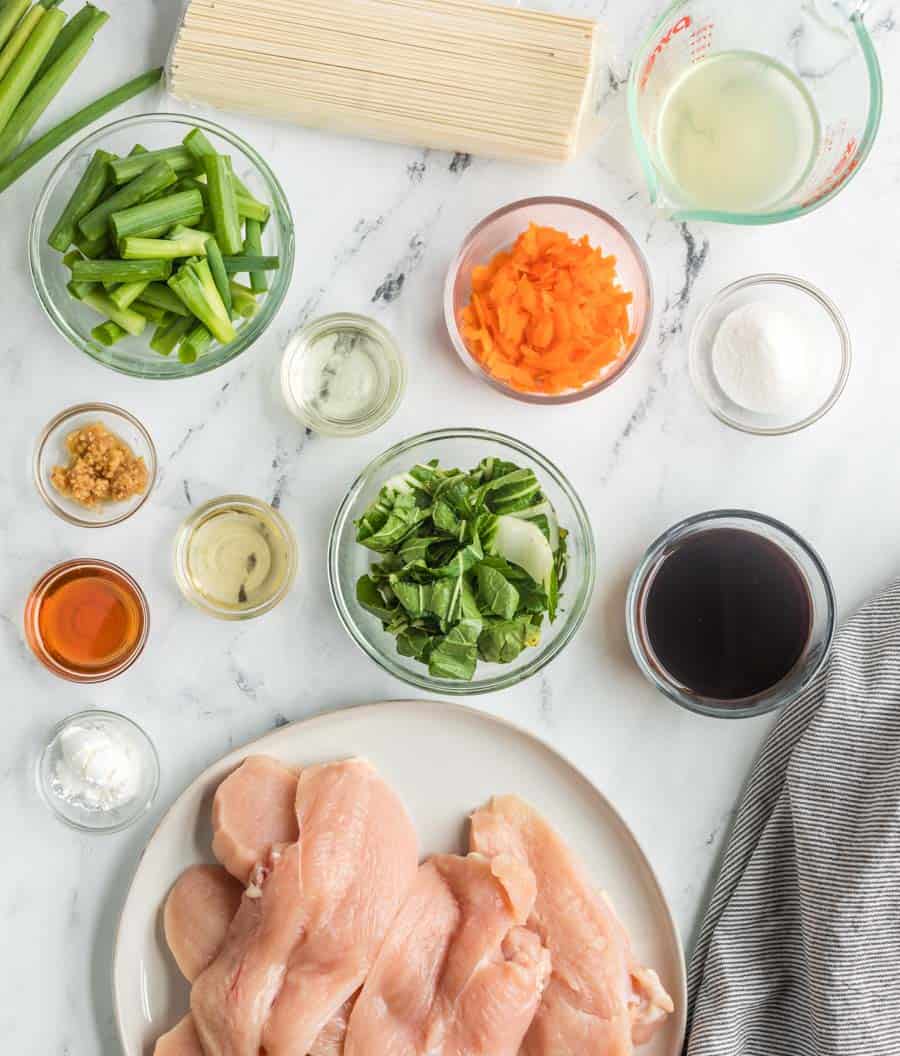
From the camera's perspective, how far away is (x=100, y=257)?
1.71 metres

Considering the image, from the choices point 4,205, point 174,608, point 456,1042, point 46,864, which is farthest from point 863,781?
point 4,205

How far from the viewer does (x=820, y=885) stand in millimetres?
1760

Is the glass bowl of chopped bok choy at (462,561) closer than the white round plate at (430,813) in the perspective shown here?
Yes

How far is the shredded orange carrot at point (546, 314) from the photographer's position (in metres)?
1.71

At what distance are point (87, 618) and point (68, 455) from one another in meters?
0.27

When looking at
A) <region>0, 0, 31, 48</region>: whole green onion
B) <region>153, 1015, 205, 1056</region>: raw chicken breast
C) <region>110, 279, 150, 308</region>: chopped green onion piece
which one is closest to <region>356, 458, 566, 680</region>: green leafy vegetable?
<region>110, 279, 150, 308</region>: chopped green onion piece

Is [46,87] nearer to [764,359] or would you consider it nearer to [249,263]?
[249,263]

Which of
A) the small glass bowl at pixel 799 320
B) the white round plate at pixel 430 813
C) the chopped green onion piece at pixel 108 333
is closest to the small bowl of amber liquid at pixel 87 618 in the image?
the white round plate at pixel 430 813

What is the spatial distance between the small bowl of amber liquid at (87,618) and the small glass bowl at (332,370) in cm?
40

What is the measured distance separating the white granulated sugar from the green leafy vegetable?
0.38 metres

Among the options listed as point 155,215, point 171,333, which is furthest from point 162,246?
point 171,333

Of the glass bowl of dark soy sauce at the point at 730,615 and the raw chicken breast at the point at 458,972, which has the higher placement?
the glass bowl of dark soy sauce at the point at 730,615

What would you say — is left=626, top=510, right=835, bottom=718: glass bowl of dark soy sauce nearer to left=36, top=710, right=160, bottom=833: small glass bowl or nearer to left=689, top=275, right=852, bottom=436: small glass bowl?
left=689, top=275, right=852, bottom=436: small glass bowl

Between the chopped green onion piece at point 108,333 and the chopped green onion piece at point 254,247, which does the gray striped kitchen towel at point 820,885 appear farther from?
the chopped green onion piece at point 108,333
